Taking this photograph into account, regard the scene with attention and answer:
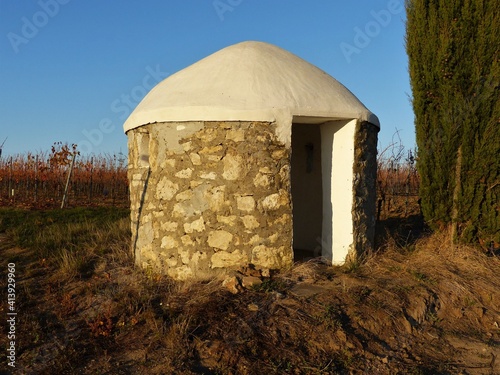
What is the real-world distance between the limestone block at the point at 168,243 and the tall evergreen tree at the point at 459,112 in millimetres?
3896

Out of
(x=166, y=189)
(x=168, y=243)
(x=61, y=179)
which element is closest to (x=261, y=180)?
(x=166, y=189)

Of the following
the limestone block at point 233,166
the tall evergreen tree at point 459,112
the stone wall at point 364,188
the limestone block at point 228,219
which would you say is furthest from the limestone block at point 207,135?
the tall evergreen tree at point 459,112

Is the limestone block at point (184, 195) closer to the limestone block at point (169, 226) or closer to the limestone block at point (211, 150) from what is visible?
the limestone block at point (169, 226)

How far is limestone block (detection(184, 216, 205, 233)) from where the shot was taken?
5238mm

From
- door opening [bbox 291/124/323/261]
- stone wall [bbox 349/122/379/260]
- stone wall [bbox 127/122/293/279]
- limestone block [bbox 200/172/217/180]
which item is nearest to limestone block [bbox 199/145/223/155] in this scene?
stone wall [bbox 127/122/293/279]

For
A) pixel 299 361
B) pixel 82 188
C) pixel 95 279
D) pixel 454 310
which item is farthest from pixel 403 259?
pixel 82 188

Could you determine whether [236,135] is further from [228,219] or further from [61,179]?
[61,179]

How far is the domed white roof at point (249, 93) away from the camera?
5.23 m

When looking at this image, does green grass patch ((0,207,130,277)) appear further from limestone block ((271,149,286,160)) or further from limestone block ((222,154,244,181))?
limestone block ((271,149,286,160))

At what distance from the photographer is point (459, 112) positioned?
656 centimetres

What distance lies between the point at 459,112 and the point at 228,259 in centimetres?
395

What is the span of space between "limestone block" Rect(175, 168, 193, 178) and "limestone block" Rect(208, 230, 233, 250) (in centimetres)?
72

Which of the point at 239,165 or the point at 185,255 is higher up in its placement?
the point at 239,165

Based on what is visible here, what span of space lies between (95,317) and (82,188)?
16.6 meters
